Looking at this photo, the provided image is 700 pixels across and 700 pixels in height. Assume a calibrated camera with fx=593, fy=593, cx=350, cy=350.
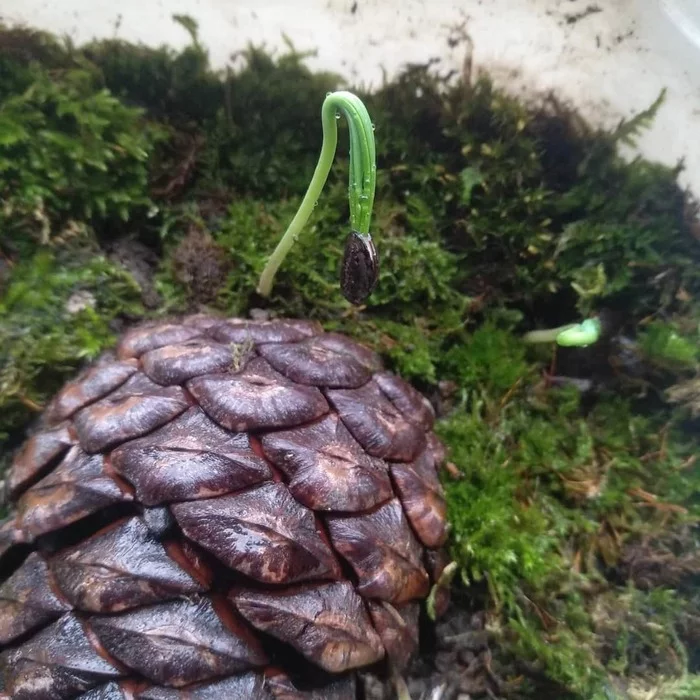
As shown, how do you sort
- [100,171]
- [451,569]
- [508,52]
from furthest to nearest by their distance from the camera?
[508,52], [100,171], [451,569]

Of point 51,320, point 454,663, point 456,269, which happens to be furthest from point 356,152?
point 454,663

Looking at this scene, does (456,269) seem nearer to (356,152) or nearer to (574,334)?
(574,334)

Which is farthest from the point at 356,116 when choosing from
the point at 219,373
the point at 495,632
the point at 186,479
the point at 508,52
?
the point at 495,632

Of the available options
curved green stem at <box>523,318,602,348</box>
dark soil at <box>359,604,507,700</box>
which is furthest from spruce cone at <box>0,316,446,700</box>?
curved green stem at <box>523,318,602,348</box>

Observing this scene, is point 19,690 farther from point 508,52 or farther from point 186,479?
point 508,52

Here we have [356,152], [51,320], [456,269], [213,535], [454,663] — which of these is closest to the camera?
[213,535]

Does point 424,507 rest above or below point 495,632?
above

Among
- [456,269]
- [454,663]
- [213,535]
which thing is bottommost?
[454,663]
